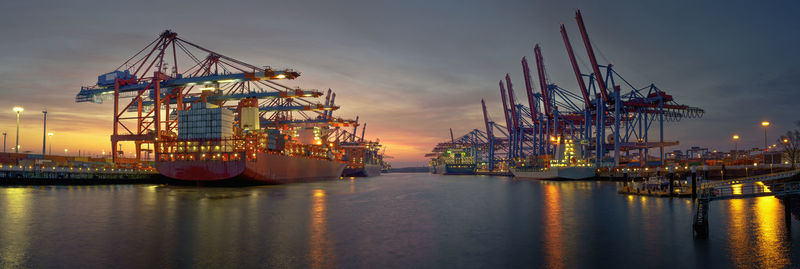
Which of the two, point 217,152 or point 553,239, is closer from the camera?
point 553,239

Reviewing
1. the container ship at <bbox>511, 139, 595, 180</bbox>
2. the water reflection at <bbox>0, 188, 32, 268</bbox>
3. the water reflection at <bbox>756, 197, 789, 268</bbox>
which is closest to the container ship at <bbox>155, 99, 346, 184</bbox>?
the water reflection at <bbox>0, 188, 32, 268</bbox>

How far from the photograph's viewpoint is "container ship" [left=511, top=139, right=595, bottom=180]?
99000 millimetres

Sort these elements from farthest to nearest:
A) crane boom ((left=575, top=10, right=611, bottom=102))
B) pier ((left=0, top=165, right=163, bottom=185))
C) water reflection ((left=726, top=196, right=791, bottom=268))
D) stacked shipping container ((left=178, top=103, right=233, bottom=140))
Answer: crane boom ((left=575, top=10, right=611, bottom=102)) → stacked shipping container ((left=178, top=103, right=233, bottom=140)) → pier ((left=0, top=165, right=163, bottom=185)) → water reflection ((left=726, top=196, right=791, bottom=268))

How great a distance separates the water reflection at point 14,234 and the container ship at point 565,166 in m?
90.5

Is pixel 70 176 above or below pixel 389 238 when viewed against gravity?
above

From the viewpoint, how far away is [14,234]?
72.1ft

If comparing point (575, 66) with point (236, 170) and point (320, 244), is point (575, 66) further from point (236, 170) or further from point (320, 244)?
point (320, 244)

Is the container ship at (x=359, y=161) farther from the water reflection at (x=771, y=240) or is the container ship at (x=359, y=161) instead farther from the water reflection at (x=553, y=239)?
the water reflection at (x=771, y=240)

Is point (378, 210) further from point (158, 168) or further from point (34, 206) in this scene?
point (158, 168)

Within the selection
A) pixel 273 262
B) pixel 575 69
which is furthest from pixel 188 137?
pixel 575 69

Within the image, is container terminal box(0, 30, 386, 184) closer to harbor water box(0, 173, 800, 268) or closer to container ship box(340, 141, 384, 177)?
harbor water box(0, 173, 800, 268)

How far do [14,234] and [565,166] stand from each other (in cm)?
9727

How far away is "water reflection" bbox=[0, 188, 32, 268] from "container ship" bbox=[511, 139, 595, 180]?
90.5 metres

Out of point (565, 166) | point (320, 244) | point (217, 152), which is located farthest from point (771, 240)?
point (565, 166)
